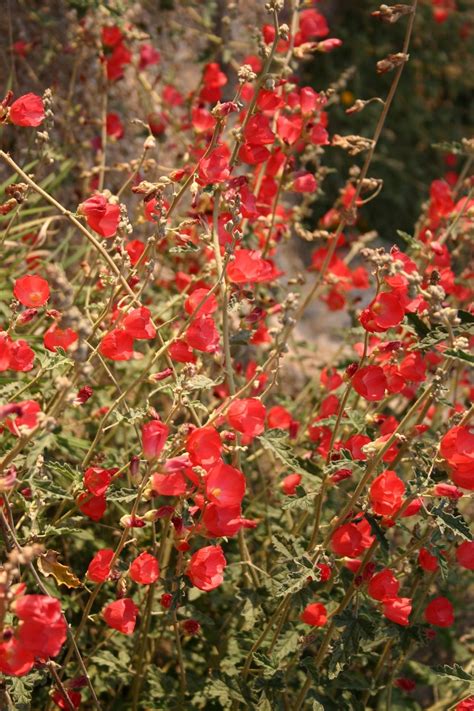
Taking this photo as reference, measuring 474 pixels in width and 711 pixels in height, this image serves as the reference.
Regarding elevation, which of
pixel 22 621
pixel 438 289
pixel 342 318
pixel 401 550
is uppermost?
pixel 438 289

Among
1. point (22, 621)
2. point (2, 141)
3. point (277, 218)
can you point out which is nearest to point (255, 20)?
point (2, 141)

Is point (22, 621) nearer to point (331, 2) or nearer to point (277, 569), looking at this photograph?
point (277, 569)

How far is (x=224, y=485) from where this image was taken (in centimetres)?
140

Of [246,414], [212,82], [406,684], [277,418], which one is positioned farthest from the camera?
[212,82]

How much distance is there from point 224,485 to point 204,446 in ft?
0.27

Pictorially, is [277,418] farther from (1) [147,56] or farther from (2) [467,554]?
(1) [147,56]

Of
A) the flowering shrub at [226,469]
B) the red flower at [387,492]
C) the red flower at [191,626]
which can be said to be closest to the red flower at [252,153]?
the flowering shrub at [226,469]

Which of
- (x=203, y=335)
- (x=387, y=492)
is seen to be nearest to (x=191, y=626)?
(x=387, y=492)

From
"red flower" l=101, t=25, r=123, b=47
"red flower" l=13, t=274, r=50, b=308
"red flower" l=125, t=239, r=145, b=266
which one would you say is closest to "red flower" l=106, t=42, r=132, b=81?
"red flower" l=101, t=25, r=123, b=47

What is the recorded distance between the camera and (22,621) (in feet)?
3.74

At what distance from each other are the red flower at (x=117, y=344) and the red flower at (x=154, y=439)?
175mm

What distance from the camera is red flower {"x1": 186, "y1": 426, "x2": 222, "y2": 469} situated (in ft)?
4.44

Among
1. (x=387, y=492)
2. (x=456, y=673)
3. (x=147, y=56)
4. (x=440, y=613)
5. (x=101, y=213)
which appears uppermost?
(x=101, y=213)

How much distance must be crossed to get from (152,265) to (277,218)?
3.32 feet
